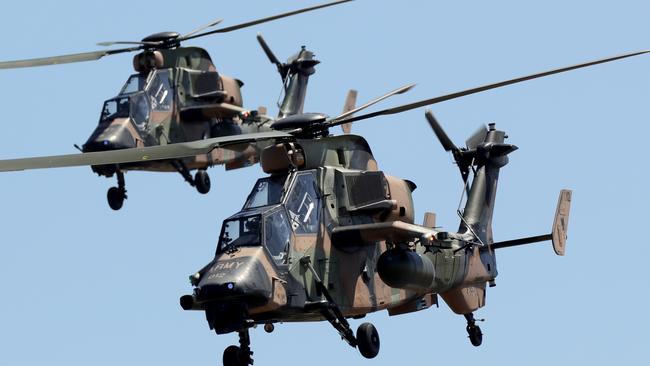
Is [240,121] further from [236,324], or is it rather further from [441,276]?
[236,324]

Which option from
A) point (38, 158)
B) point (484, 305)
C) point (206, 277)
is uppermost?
point (38, 158)

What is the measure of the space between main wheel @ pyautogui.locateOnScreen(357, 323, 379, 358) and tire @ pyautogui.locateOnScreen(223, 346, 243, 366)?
7.02 ft

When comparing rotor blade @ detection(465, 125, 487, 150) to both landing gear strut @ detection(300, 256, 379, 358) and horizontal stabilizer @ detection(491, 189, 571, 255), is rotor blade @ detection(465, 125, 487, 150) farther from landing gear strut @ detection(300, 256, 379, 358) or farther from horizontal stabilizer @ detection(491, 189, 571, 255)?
landing gear strut @ detection(300, 256, 379, 358)

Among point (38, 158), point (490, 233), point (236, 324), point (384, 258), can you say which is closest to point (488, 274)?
point (490, 233)

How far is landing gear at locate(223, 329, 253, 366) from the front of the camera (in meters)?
28.6

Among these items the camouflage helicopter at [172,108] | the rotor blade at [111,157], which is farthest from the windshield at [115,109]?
the rotor blade at [111,157]

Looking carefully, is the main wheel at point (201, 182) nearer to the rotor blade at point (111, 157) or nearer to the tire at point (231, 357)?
the tire at point (231, 357)

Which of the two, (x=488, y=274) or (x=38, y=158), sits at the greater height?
(x=38, y=158)

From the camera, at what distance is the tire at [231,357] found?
28609 millimetres

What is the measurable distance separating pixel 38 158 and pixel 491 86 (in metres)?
7.42

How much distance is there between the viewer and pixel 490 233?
33.5 metres

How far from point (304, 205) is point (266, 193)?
0.66 meters

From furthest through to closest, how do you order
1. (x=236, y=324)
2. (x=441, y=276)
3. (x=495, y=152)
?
1. (x=495, y=152)
2. (x=441, y=276)
3. (x=236, y=324)

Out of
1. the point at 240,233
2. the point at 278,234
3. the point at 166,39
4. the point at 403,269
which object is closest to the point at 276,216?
the point at 278,234
